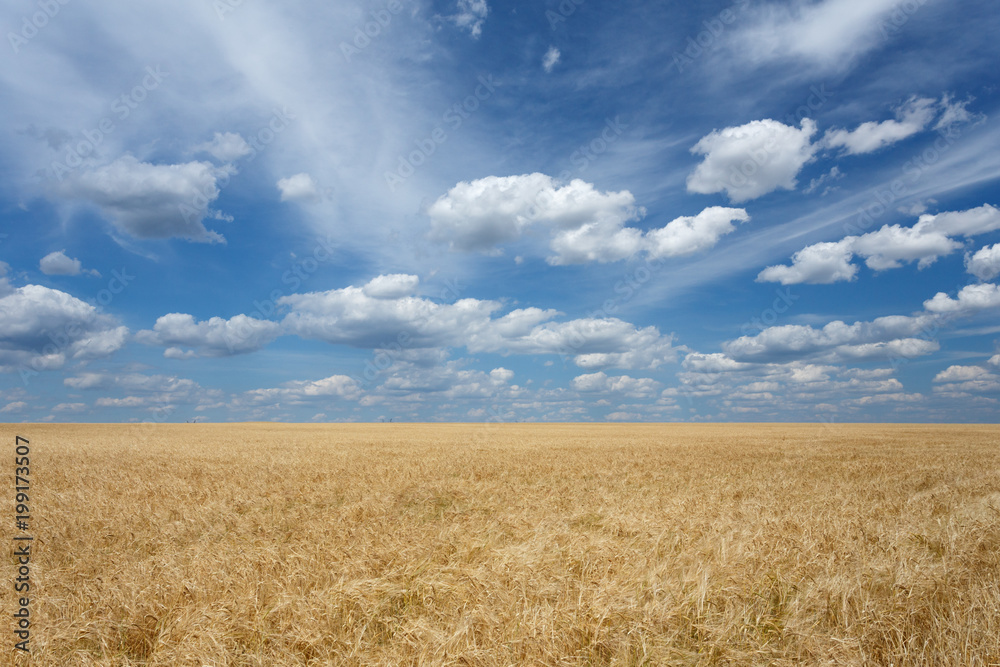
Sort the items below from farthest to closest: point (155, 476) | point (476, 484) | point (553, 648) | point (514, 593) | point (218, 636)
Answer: point (155, 476) < point (476, 484) < point (514, 593) < point (218, 636) < point (553, 648)

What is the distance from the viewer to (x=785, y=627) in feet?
17.8

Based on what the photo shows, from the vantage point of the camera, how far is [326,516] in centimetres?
1138

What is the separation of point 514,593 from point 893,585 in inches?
197

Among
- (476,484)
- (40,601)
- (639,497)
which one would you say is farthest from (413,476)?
(40,601)

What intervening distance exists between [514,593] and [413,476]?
1295 centimetres

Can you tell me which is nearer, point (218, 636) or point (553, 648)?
point (553, 648)

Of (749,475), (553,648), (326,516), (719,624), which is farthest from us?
(749,475)

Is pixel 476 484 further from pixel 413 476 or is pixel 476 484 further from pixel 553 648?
pixel 553 648

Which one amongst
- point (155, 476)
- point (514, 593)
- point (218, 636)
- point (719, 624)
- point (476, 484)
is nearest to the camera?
point (218, 636)

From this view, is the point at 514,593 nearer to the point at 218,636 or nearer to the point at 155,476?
the point at 218,636

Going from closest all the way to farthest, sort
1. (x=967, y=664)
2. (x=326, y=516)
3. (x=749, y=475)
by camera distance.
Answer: (x=967, y=664) → (x=326, y=516) → (x=749, y=475)

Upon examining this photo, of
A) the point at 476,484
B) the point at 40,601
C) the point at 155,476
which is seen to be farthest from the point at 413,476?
the point at 40,601

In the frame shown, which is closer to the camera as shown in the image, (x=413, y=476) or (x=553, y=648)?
(x=553, y=648)

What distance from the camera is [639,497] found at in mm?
14055
